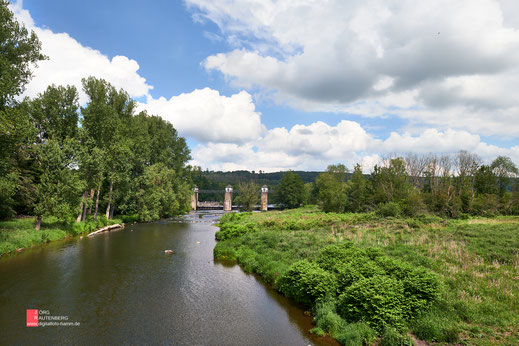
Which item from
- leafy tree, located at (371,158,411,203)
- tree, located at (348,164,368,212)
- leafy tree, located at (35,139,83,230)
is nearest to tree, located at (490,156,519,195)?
leafy tree, located at (371,158,411,203)

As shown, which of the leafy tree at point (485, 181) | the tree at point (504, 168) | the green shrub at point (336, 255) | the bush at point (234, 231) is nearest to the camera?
the green shrub at point (336, 255)

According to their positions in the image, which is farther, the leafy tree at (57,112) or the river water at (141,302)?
the leafy tree at (57,112)

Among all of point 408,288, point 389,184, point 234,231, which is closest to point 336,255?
point 408,288

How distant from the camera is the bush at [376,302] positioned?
32.5 ft

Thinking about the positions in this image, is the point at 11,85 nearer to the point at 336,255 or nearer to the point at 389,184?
the point at 336,255

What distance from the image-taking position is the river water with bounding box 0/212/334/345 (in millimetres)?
10359

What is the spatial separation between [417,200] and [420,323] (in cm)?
3483

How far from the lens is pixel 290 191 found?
304 ft

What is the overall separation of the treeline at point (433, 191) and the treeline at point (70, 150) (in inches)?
1458

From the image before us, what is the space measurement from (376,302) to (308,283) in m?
3.52

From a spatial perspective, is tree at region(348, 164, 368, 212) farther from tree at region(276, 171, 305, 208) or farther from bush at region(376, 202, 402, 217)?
tree at region(276, 171, 305, 208)

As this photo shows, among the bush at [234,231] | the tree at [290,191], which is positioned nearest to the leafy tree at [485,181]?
the tree at [290,191]

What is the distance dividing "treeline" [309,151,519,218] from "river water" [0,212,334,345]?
103 ft

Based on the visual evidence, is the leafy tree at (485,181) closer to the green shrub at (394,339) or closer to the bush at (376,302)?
the bush at (376,302)
